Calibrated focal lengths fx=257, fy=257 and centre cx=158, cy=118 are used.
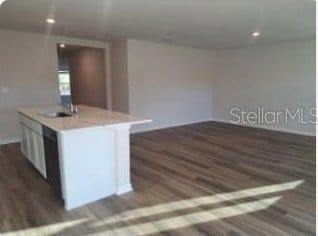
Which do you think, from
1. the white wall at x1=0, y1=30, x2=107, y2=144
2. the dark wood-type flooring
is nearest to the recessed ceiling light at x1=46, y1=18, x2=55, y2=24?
the white wall at x1=0, y1=30, x2=107, y2=144

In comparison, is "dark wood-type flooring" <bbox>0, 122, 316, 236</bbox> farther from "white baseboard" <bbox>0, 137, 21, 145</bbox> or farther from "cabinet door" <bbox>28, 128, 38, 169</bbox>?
"white baseboard" <bbox>0, 137, 21, 145</bbox>

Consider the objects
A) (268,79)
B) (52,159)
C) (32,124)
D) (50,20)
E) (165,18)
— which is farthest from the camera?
(268,79)

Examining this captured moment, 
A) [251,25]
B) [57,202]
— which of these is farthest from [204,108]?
[57,202]

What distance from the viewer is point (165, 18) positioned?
387 cm

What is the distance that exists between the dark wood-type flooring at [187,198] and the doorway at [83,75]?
289cm

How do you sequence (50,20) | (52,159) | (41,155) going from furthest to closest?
(50,20) → (41,155) → (52,159)

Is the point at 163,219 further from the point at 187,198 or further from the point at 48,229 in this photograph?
the point at 48,229

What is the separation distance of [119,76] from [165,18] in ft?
8.60

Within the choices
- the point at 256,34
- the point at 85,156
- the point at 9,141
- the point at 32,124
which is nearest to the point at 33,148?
the point at 32,124

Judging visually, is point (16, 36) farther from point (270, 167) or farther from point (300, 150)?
point (300, 150)

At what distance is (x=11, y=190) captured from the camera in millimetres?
3082

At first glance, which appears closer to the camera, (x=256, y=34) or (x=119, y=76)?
(x=256, y=34)

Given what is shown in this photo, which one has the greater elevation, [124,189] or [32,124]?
[32,124]

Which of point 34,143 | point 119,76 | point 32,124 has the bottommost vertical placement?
point 34,143
